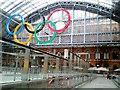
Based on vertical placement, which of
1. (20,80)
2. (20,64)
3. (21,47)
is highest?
(21,47)

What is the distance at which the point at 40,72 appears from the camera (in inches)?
216

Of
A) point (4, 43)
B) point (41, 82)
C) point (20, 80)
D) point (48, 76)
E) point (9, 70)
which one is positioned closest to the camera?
point (4, 43)

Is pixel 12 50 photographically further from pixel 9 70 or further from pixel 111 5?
pixel 111 5

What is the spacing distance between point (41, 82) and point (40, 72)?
28 cm

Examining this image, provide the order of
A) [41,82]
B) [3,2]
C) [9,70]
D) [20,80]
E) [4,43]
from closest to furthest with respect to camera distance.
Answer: [4,43] → [9,70] → [20,80] → [41,82] → [3,2]

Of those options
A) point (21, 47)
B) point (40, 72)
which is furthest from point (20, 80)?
point (40, 72)

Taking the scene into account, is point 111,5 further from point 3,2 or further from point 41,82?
point 41,82

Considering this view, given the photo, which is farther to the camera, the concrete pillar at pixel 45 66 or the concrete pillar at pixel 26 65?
the concrete pillar at pixel 45 66

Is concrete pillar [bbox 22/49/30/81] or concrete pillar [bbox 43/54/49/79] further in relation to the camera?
concrete pillar [bbox 43/54/49/79]

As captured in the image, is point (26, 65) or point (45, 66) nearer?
point (26, 65)

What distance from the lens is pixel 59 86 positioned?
26.1 ft

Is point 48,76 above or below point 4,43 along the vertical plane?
below

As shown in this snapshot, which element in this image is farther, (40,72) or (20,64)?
(40,72)

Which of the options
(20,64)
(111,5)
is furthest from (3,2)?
(20,64)
